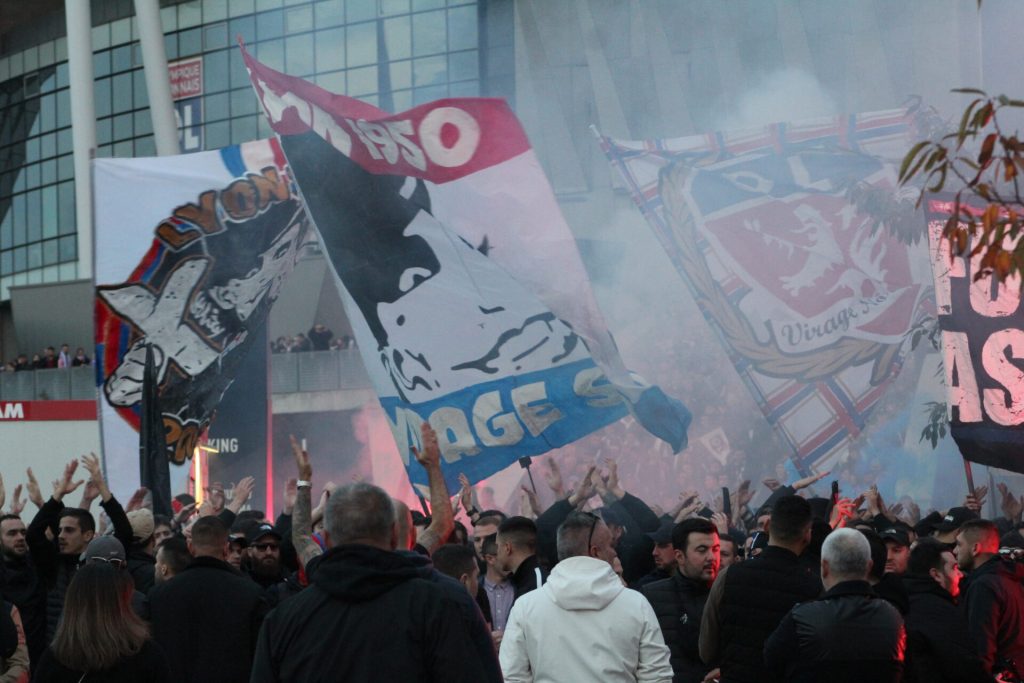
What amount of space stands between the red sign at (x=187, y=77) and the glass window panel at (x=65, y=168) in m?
5.55

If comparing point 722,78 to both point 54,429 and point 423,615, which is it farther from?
point 423,615

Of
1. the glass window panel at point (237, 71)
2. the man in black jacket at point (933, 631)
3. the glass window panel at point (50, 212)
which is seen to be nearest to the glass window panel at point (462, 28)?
the glass window panel at point (237, 71)

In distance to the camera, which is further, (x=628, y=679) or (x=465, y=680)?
(x=628, y=679)

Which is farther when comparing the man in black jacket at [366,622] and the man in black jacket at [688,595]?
the man in black jacket at [688,595]

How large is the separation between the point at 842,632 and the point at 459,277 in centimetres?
688

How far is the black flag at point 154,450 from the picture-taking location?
11362mm

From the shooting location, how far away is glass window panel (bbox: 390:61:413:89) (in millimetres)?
37188

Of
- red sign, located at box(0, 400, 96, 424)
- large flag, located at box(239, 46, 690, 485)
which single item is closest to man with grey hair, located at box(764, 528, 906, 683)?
large flag, located at box(239, 46, 690, 485)

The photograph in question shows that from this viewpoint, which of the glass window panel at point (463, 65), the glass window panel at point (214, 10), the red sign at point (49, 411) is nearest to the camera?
the red sign at point (49, 411)

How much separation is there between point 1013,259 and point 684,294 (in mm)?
12250

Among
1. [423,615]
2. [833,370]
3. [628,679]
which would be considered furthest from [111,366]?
[423,615]

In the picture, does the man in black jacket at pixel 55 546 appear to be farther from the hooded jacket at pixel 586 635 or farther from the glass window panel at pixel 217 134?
the glass window panel at pixel 217 134

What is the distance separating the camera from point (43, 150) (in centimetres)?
4825

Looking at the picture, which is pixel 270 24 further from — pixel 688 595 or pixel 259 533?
pixel 688 595
